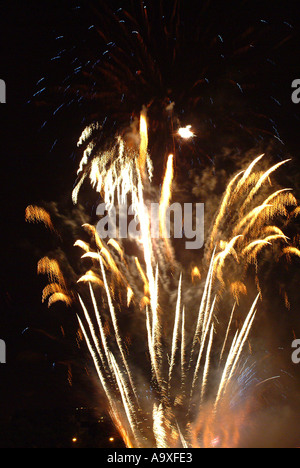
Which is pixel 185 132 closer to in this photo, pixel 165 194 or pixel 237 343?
pixel 165 194

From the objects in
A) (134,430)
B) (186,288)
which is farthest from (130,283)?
(134,430)

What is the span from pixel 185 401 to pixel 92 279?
7.48 m

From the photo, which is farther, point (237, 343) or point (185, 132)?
point (237, 343)

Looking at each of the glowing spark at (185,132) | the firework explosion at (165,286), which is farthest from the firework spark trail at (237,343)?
the glowing spark at (185,132)

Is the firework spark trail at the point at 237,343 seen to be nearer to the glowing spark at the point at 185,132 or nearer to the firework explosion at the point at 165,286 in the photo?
the firework explosion at the point at 165,286

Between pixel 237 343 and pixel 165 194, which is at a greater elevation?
pixel 165 194

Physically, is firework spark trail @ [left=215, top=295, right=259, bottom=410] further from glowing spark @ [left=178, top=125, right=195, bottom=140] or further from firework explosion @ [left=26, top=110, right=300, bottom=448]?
glowing spark @ [left=178, top=125, right=195, bottom=140]

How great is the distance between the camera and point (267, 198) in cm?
918

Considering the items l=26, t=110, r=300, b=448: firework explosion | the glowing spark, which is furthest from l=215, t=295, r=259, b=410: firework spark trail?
the glowing spark

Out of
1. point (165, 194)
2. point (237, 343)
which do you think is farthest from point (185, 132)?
point (237, 343)

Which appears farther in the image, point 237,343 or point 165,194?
point 237,343

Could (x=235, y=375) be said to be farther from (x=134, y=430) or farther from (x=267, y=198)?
(x=267, y=198)

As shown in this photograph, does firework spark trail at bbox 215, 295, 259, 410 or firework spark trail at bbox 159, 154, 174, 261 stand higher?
firework spark trail at bbox 159, 154, 174, 261

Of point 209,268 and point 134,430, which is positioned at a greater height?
point 209,268
